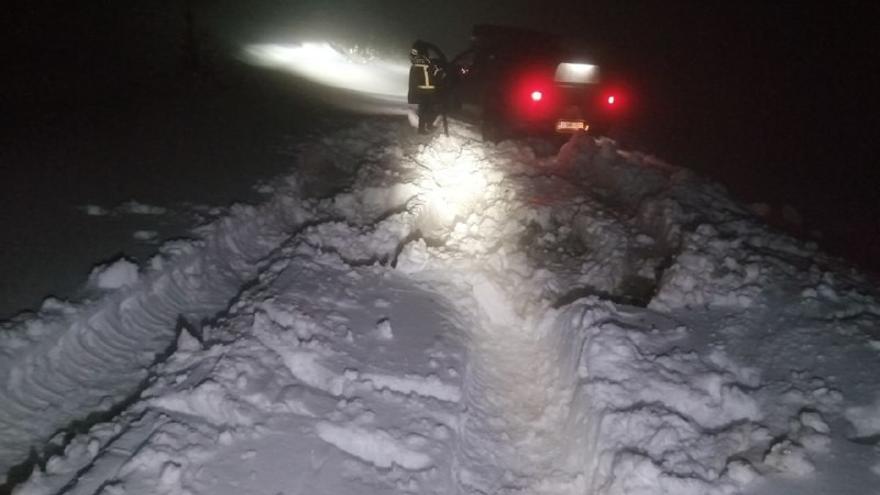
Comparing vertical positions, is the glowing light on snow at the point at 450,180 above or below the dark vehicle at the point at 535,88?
below

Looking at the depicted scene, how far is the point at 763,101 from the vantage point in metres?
19.2

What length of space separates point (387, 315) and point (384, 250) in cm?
149

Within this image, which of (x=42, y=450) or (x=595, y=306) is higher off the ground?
(x=595, y=306)

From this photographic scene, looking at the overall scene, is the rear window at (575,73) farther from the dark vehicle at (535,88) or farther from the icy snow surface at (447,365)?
the icy snow surface at (447,365)

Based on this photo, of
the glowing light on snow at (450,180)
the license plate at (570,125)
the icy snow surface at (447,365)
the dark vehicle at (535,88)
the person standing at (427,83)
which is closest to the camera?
the icy snow surface at (447,365)

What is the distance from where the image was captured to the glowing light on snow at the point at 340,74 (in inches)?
549

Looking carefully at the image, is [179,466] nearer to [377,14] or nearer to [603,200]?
[603,200]

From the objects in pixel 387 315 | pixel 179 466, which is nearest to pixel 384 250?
pixel 387 315

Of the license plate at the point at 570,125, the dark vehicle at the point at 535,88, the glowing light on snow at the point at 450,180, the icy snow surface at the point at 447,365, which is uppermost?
the dark vehicle at the point at 535,88

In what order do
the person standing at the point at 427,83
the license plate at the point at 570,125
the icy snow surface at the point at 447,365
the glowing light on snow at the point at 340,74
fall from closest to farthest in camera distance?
the icy snow surface at the point at 447,365
the license plate at the point at 570,125
the person standing at the point at 427,83
the glowing light on snow at the point at 340,74

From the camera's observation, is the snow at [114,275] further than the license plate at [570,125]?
No

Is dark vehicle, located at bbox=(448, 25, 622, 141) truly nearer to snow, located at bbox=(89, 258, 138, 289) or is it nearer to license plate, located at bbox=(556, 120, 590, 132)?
license plate, located at bbox=(556, 120, 590, 132)

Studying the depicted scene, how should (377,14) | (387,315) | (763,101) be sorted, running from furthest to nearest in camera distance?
1. (377,14)
2. (763,101)
3. (387,315)

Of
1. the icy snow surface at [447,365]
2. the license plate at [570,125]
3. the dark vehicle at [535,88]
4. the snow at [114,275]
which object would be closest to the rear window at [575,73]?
the dark vehicle at [535,88]
